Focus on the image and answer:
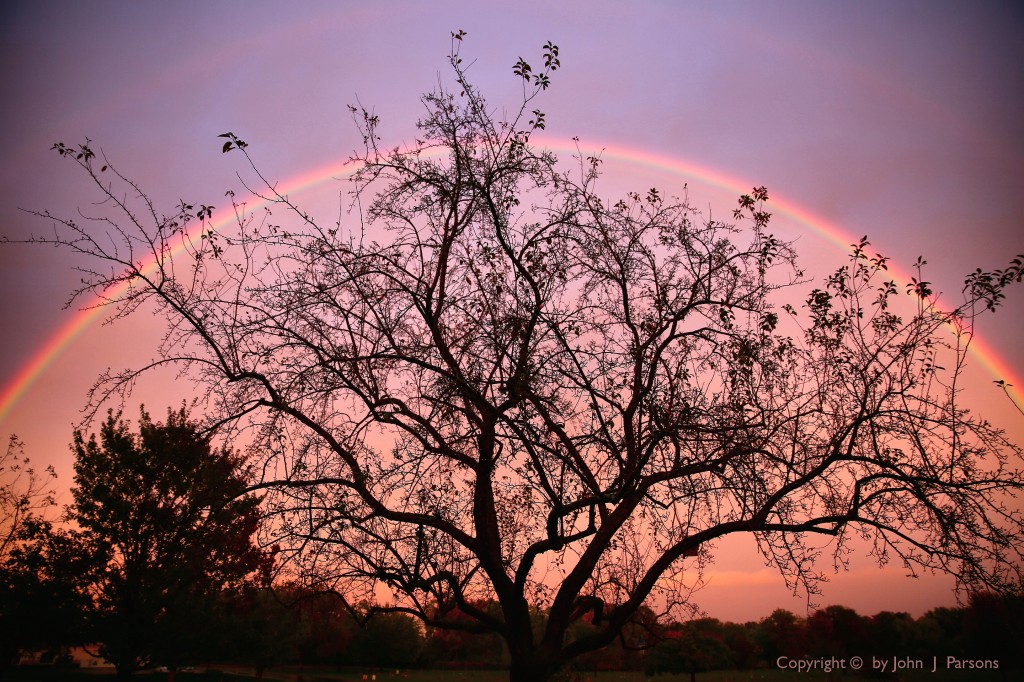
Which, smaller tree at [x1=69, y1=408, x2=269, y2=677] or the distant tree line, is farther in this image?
smaller tree at [x1=69, y1=408, x2=269, y2=677]

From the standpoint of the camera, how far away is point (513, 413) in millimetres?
7484

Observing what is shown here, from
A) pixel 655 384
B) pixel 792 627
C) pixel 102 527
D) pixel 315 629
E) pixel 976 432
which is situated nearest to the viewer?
pixel 976 432

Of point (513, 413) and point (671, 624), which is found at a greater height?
point (513, 413)

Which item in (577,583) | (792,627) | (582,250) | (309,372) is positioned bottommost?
(792,627)

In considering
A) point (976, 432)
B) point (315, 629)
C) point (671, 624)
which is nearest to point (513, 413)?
point (671, 624)

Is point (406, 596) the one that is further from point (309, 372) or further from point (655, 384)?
point (655, 384)

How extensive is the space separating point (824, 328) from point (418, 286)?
17.6ft

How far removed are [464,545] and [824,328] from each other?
545 cm

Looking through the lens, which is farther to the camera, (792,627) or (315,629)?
(792,627)

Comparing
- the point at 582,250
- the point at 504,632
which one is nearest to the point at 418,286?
the point at 582,250

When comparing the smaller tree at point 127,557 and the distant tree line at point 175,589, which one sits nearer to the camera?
the distant tree line at point 175,589

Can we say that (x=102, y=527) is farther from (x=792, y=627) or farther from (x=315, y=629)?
(x=792, y=627)

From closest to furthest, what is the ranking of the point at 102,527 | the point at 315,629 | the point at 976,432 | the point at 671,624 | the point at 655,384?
the point at 976,432 → the point at 655,384 → the point at 671,624 → the point at 102,527 → the point at 315,629

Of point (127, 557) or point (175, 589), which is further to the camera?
point (127, 557)
